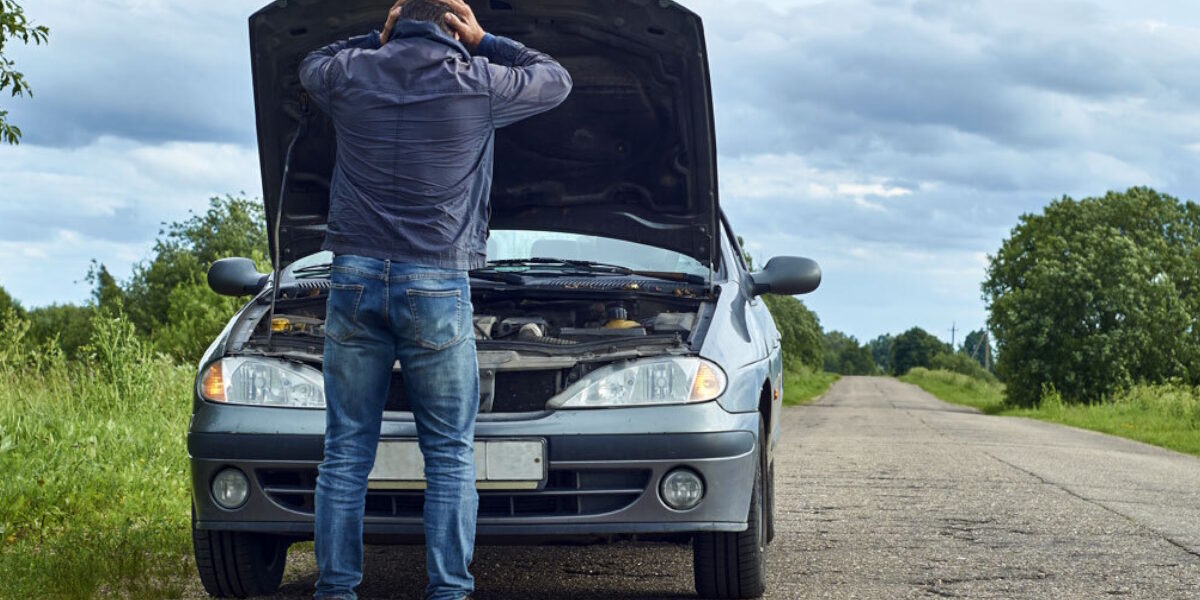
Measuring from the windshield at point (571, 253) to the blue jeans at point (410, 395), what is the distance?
5.33ft

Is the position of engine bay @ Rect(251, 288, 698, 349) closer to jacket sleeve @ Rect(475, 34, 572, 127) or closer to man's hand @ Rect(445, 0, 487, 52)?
jacket sleeve @ Rect(475, 34, 572, 127)

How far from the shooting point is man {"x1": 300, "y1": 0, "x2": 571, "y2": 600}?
11.3ft

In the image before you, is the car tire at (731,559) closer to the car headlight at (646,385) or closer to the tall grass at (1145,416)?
the car headlight at (646,385)

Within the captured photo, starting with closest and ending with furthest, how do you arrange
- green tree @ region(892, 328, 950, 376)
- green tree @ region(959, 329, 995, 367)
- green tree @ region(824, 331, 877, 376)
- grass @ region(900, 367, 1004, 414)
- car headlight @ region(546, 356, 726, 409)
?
car headlight @ region(546, 356, 726, 409) → grass @ region(900, 367, 1004, 414) → green tree @ region(959, 329, 995, 367) → green tree @ region(892, 328, 950, 376) → green tree @ region(824, 331, 877, 376)

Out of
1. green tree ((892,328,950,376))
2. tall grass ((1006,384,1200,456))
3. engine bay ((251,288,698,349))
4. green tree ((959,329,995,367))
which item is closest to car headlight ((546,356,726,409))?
engine bay ((251,288,698,349))

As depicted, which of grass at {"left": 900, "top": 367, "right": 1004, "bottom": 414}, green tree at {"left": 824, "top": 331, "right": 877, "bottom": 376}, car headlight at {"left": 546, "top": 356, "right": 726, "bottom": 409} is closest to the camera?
car headlight at {"left": 546, "top": 356, "right": 726, "bottom": 409}

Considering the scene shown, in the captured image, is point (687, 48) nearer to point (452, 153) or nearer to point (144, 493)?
point (452, 153)

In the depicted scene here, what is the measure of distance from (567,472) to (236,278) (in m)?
1.98

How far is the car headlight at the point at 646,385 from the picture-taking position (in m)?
3.91

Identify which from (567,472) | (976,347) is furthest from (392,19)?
(976,347)

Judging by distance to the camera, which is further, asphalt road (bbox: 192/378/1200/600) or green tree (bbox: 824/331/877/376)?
green tree (bbox: 824/331/877/376)

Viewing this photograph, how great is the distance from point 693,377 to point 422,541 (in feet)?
3.26

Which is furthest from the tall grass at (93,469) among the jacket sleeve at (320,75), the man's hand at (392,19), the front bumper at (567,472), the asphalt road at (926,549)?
the man's hand at (392,19)

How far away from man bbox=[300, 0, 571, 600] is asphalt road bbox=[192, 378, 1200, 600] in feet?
3.27
